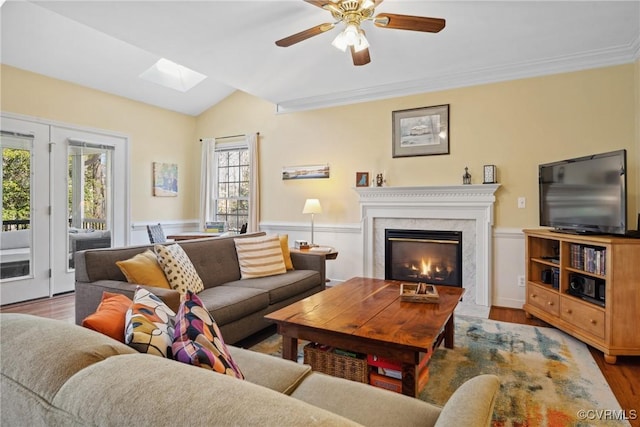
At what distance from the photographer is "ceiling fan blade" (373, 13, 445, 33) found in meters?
2.42

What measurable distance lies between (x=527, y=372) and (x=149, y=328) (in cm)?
236

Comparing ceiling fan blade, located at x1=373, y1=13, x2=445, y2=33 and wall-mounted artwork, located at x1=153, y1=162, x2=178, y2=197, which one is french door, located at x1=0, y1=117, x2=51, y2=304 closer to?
wall-mounted artwork, located at x1=153, y1=162, x2=178, y2=197

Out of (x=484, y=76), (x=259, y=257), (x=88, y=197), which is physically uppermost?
(x=484, y=76)

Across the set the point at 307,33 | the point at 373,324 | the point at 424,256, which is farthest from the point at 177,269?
the point at 424,256

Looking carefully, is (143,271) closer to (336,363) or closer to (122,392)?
(336,363)

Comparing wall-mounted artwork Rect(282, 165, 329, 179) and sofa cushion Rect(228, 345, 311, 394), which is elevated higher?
wall-mounted artwork Rect(282, 165, 329, 179)

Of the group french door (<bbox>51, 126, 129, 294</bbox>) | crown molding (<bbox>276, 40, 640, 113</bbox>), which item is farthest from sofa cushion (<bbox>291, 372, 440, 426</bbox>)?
french door (<bbox>51, 126, 129, 294</bbox>)

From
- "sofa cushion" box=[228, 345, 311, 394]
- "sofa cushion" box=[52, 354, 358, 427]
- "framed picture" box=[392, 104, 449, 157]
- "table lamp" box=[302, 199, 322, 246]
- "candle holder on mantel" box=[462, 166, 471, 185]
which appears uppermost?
"framed picture" box=[392, 104, 449, 157]

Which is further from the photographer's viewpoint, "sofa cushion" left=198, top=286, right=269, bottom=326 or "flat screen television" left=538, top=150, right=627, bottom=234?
"flat screen television" left=538, top=150, right=627, bottom=234

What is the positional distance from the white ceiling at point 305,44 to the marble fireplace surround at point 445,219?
127cm

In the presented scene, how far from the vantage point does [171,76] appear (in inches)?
208

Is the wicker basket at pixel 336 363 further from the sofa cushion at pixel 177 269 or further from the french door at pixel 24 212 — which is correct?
the french door at pixel 24 212

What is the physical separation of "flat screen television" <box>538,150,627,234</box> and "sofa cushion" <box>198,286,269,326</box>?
2.75m

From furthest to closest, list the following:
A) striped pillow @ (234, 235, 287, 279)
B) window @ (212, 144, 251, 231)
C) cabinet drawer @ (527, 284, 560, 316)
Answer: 1. window @ (212, 144, 251, 231)
2. striped pillow @ (234, 235, 287, 279)
3. cabinet drawer @ (527, 284, 560, 316)
